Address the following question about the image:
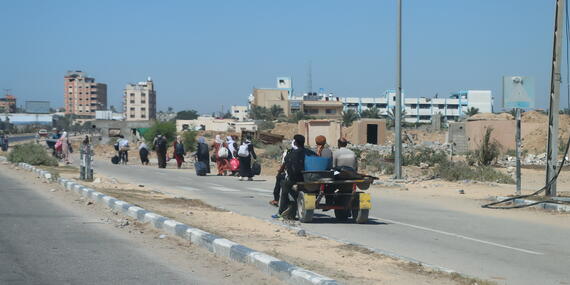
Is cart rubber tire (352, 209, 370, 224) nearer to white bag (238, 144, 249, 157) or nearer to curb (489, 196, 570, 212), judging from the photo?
curb (489, 196, 570, 212)

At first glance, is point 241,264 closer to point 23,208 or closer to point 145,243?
point 145,243

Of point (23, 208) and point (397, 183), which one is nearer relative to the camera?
point (23, 208)

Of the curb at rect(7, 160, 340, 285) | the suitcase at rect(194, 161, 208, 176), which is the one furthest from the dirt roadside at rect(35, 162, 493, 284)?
the suitcase at rect(194, 161, 208, 176)

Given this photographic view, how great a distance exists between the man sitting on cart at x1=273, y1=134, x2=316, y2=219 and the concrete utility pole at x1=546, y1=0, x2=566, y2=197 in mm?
7174

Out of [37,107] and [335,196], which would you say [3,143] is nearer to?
[335,196]

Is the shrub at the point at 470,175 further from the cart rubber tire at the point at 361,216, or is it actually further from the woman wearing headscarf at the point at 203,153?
the cart rubber tire at the point at 361,216

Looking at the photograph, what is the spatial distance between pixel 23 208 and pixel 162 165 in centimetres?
1964

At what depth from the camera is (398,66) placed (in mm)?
23656

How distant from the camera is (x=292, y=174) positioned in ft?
41.2

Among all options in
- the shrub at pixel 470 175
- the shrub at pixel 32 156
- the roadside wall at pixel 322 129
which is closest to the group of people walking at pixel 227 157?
the shrub at pixel 32 156

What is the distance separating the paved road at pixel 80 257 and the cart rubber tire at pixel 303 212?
3.24m

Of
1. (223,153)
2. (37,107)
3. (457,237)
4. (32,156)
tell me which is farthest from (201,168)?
(37,107)

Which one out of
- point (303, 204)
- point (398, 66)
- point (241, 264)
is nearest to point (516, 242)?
point (303, 204)

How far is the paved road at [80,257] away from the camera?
7305mm
